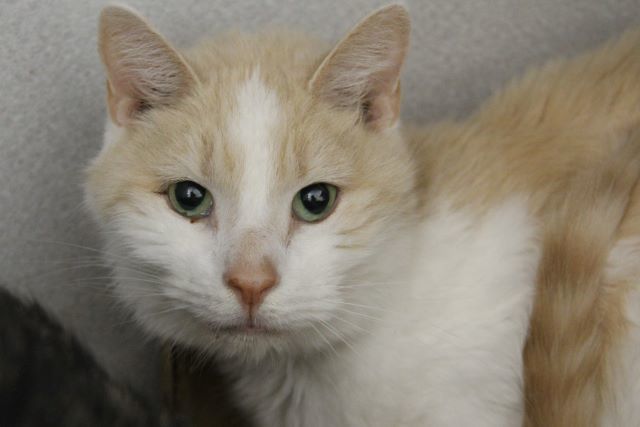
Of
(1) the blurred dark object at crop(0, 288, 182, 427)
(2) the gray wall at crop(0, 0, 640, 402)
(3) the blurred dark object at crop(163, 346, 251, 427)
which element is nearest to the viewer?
(1) the blurred dark object at crop(0, 288, 182, 427)

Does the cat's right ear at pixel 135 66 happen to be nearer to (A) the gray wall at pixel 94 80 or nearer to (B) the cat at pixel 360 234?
(B) the cat at pixel 360 234

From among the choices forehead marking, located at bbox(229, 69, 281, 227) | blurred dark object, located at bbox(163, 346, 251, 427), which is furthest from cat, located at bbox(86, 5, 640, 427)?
blurred dark object, located at bbox(163, 346, 251, 427)

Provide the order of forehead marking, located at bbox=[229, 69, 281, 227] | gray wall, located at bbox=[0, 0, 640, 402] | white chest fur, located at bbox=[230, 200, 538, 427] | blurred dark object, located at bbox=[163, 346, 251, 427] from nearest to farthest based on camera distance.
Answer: forehead marking, located at bbox=[229, 69, 281, 227] < white chest fur, located at bbox=[230, 200, 538, 427] < gray wall, located at bbox=[0, 0, 640, 402] < blurred dark object, located at bbox=[163, 346, 251, 427]

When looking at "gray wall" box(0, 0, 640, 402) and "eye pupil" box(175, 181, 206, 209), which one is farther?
"gray wall" box(0, 0, 640, 402)

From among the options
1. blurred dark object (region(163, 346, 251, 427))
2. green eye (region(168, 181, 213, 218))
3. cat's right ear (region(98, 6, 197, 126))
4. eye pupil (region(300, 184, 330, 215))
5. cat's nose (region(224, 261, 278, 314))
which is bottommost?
blurred dark object (region(163, 346, 251, 427))

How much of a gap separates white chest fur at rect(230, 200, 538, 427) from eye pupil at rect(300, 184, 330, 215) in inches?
7.3

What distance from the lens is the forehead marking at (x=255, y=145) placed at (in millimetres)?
990

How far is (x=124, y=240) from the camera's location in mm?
1048

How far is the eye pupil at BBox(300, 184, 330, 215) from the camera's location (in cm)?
104

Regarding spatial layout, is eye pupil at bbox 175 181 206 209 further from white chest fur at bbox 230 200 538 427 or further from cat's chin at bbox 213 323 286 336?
white chest fur at bbox 230 200 538 427

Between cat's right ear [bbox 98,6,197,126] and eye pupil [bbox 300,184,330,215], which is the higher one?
cat's right ear [bbox 98,6,197,126]

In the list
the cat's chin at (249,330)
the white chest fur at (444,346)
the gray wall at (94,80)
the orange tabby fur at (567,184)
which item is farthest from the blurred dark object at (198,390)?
the orange tabby fur at (567,184)

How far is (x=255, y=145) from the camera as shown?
1.01m

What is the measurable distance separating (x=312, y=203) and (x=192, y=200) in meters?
0.16
